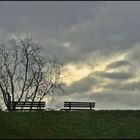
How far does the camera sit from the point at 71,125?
50750 mm

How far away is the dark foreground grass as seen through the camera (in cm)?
4506

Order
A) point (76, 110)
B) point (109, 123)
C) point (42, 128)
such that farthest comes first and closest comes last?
point (76, 110) → point (109, 123) → point (42, 128)

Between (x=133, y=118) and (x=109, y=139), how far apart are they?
14240mm

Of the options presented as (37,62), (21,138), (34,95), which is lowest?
(21,138)

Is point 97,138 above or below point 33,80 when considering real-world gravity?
below

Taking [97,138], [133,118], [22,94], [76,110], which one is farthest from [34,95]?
[97,138]

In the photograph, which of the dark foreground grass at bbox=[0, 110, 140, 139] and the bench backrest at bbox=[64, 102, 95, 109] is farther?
the bench backrest at bbox=[64, 102, 95, 109]

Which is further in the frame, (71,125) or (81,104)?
(81,104)

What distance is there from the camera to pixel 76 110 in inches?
2270

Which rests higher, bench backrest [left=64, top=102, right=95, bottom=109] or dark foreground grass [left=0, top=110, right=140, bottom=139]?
bench backrest [left=64, top=102, right=95, bottom=109]

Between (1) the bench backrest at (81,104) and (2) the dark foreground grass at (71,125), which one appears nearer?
(2) the dark foreground grass at (71,125)

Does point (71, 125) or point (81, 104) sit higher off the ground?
point (81, 104)

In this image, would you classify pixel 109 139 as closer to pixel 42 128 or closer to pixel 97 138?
pixel 97 138

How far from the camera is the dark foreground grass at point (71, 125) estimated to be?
45.1 m
